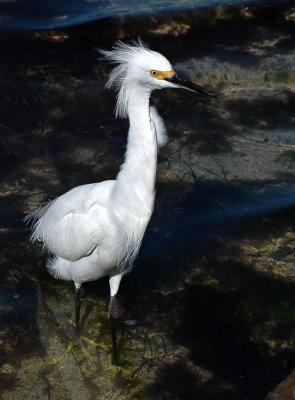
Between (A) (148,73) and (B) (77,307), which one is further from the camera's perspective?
(B) (77,307)

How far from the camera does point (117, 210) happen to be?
4.22 m

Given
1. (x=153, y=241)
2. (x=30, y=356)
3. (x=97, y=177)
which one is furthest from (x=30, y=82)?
(x=30, y=356)

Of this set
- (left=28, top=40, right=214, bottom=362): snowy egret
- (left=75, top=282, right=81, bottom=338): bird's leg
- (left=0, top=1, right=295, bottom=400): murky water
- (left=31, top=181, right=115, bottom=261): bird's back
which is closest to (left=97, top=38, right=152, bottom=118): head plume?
(left=28, top=40, right=214, bottom=362): snowy egret

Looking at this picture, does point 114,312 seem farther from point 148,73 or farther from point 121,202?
point 148,73

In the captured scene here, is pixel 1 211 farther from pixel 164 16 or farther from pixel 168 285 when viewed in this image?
pixel 164 16

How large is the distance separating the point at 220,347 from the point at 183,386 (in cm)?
39

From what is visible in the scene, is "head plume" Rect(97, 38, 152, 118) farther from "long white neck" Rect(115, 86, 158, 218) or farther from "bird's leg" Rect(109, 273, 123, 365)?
"bird's leg" Rect(109, 273, 123, 365)

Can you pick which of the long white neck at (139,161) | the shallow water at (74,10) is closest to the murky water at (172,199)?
the shallow water at (74,10)

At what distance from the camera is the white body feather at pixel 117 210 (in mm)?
4016

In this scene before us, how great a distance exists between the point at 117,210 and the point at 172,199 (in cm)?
170

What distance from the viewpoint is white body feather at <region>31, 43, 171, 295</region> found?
158 inches

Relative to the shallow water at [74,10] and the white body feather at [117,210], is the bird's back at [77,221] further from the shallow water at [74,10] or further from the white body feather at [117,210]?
the shallow water at [74,10]

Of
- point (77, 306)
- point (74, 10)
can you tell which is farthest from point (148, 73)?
point (74, 10)

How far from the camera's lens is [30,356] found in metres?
4.58
